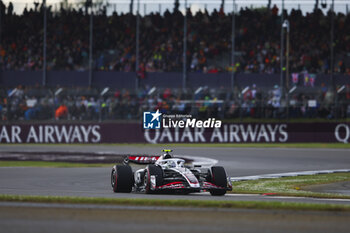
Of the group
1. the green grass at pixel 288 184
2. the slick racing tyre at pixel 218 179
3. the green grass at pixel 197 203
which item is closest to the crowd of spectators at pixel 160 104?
the green grass at pixel 288 184

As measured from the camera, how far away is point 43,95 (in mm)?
29172

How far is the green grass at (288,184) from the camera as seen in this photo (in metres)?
12.9

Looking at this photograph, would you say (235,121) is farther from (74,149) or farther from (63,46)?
(63,46)

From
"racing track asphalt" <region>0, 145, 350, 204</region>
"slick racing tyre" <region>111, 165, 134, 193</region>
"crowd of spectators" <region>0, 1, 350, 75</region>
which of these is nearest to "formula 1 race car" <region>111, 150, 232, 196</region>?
"slick racing tyre" <region>111, 165, 134, 193</region>

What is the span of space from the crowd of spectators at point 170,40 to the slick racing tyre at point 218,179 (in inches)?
958

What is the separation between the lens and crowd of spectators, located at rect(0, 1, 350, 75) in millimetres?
36469

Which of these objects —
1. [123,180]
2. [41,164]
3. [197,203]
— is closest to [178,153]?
[41,164]

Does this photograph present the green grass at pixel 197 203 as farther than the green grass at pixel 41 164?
No

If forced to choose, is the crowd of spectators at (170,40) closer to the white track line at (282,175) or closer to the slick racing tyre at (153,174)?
the white track line at (282,175)

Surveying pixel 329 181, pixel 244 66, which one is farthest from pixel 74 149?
pixel 329 181

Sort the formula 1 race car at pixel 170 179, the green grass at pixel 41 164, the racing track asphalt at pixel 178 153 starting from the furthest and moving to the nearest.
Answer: the green grass at pixel 41 164 → the racing track asphalt at pixel 178 153 → the formula 1 race car at pixel 170 179

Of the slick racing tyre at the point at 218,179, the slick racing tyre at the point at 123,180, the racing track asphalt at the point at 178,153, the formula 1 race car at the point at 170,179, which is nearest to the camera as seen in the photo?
the formula 1 race car at the point at 170,179

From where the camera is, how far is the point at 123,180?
12.5m

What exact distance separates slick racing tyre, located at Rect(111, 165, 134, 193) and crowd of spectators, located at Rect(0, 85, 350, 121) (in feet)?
54.2
